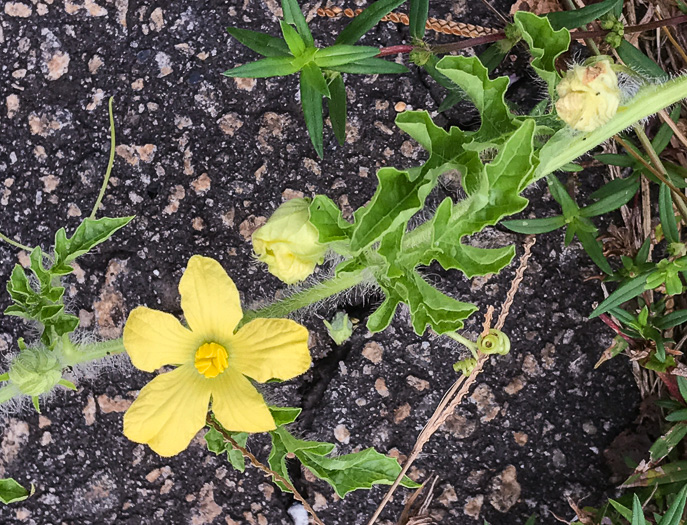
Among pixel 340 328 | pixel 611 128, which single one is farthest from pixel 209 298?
pixel 611 128

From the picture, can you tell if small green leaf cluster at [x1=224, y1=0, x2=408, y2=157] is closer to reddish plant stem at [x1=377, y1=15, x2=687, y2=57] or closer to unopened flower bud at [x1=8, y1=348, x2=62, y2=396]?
reddish plant stem at [x1=377, y1=15, x2=687, y2=57]

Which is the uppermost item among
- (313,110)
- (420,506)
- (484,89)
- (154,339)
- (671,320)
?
(313,110)

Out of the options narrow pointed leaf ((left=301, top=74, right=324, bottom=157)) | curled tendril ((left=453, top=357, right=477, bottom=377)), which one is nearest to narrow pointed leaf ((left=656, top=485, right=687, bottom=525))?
curled tendril ((left=453, top=357, right=477, bottom=377))

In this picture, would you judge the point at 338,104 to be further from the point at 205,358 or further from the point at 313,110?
the point at 205,358

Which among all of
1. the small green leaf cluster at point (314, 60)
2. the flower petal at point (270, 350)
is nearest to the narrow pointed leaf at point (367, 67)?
the small green leaf cluster at point (314, 60)

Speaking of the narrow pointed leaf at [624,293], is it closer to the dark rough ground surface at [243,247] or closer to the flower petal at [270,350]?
the dark rough ground surface at [243,247]

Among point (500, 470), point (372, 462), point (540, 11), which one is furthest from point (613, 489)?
point (540, 11)

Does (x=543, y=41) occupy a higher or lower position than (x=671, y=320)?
higher
